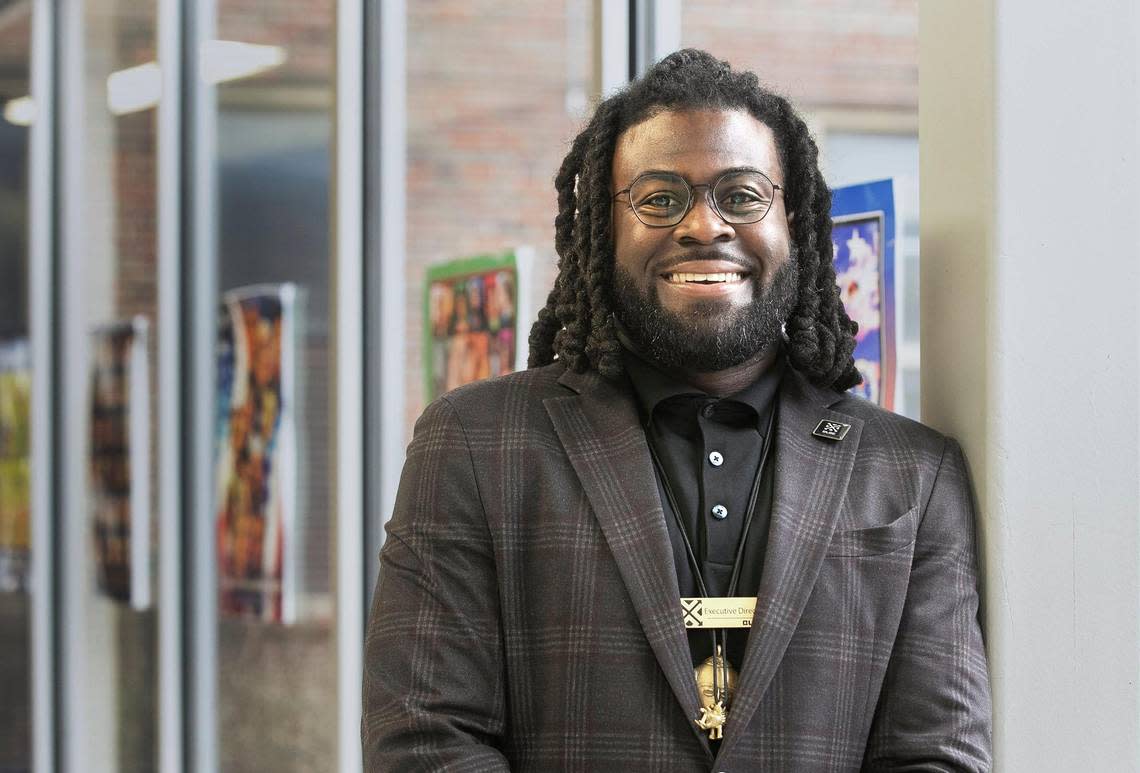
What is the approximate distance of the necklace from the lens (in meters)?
1.93

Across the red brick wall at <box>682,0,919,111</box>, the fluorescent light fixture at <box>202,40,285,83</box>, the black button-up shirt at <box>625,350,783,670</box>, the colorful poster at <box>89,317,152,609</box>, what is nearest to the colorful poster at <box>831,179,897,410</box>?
the red brick wall at <box>682,0,919,111</box>

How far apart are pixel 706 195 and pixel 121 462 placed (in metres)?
4.10

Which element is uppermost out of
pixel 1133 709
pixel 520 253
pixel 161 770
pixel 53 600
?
pixel 520 253

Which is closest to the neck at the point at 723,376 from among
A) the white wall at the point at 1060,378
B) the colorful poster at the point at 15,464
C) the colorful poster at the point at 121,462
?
the white wall at the point at 1060,378

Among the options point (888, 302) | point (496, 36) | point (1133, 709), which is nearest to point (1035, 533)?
point (1133, 709)

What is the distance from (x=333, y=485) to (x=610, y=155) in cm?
202

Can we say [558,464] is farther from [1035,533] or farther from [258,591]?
[258,591]

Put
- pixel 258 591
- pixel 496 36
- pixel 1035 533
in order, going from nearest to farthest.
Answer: pixel 1035 533 → pixel 496 36 → pixel 258 591

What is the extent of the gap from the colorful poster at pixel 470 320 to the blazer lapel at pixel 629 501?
1160 millimetres

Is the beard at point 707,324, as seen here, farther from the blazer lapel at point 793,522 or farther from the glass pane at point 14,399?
the glass pane at point 14,399

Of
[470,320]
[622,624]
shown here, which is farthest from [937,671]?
[470,320]

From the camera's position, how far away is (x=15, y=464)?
6555 millimetres

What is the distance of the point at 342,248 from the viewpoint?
154 inches

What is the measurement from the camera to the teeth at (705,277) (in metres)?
2.06
